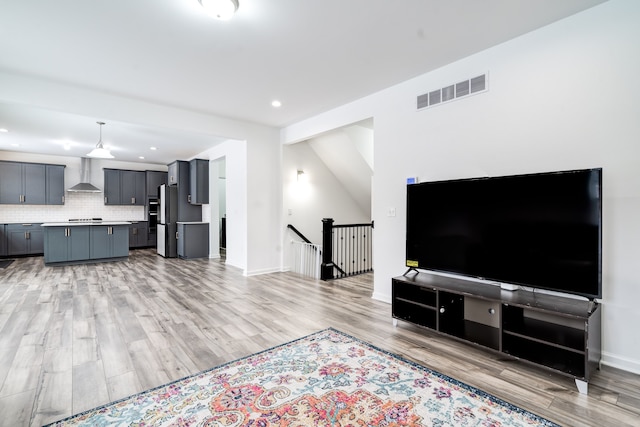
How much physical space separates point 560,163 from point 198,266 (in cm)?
664

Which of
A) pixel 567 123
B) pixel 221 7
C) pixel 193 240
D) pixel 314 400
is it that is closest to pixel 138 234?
pixel 193 240

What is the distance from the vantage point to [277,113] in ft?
17.0

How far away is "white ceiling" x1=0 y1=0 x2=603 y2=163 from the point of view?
Result: 8.11 feet

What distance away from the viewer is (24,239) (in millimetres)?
8055

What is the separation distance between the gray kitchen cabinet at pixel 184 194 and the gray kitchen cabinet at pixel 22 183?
3652 millimetres

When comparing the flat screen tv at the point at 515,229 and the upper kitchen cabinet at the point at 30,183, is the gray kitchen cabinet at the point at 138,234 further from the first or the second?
the flat screen tv at the point at 515,229

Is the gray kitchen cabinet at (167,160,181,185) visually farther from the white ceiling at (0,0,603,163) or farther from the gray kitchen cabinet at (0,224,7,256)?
the gray kitchen cabinet at (0,224,7,256)

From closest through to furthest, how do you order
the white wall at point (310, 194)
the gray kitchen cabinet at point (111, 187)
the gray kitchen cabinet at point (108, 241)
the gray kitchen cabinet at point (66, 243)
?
the white wall at point (310, 194), the gray kitchen cabinet at point (66, 243), the gray kitchen cabinet at point (108, 241), the gray kitchen cabinet at point (111, 187)

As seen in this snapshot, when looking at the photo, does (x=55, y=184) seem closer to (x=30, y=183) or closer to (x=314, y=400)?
(x=30, y=183)

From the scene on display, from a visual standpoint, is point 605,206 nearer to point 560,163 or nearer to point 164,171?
point 560,163

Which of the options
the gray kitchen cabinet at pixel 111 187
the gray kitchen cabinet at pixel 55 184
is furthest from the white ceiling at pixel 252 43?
the gray kitchen cabinet at pixel 111 187

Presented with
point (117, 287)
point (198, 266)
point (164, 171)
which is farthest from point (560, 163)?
point (164, 171)

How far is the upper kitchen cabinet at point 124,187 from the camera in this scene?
934 centimetres

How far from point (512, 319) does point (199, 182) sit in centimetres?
748
